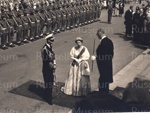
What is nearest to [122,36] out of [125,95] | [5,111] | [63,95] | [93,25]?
[93,25]

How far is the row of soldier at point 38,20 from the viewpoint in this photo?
12981 mm

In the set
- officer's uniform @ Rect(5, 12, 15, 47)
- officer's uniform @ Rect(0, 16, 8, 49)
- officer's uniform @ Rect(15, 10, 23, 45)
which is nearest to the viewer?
officer's uniform @ Rect(0, 16, 8, 49)

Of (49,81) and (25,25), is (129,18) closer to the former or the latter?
(25,25)

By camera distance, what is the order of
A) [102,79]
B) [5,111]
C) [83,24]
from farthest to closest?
[83,24], [102,79], [5,111]

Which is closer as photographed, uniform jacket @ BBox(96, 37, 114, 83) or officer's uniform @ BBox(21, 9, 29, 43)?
uniform jacket @ BBox(96, 37, 114, 83)

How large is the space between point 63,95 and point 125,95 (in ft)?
16.6

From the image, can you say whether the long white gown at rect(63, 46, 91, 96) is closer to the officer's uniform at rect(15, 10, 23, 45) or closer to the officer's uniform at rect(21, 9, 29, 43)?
the officer's uniform at rect(15, 10, 23, 45)

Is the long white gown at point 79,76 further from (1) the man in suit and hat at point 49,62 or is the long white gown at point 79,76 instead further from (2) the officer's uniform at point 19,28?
(2) the officer's uniform at point 19,28

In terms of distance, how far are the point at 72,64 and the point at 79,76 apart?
38 centimetres

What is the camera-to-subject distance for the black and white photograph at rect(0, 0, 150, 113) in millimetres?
3199

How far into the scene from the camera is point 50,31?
52.1 ft

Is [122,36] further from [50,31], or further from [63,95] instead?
[63,95]

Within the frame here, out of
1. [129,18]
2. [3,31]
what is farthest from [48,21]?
[129,18]

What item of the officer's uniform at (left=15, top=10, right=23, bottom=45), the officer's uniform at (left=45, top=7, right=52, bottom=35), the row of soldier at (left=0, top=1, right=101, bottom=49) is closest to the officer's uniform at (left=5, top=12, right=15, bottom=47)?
the row of soldier at (left=0, top=1, right=101, bottom=49)
